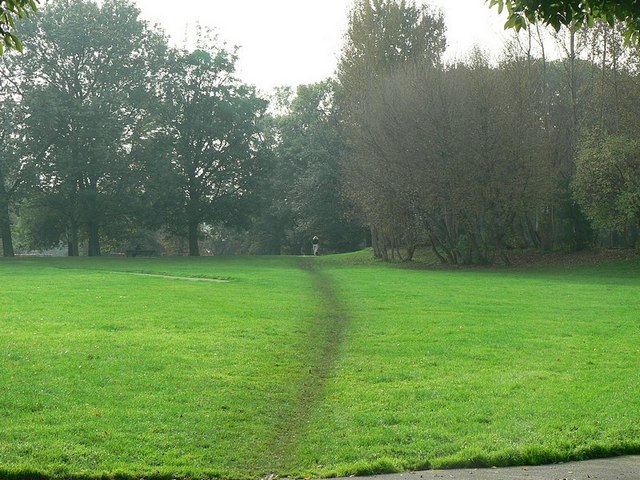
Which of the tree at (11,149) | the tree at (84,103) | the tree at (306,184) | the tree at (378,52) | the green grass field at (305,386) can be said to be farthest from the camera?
the tree at (306,184)

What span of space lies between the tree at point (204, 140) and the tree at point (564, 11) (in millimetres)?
53801

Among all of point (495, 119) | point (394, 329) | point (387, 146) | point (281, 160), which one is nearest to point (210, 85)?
point (281, 160)

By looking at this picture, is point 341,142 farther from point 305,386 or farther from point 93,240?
point 305,386

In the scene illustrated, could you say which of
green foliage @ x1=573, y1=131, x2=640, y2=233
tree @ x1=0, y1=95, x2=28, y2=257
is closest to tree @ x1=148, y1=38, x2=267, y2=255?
tree @ x1=0, y1=95, x2=28, y2=257

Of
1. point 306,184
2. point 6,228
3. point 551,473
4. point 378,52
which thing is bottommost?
point 551,473

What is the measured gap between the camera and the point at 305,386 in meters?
11.6

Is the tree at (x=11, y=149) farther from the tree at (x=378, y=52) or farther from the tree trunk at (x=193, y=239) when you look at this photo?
the tree at (x=378, y=52)

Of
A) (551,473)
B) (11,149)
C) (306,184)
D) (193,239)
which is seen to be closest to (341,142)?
(306,184)

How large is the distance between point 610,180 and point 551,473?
117 ft

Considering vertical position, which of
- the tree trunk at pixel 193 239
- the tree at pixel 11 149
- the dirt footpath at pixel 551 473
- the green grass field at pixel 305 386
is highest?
the tree at pixel 11 149

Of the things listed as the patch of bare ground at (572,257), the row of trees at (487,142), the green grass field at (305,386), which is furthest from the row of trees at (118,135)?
the green grass field at (305,386)

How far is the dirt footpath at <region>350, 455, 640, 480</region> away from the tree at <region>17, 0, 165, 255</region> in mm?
51672

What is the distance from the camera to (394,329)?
56.6 feet

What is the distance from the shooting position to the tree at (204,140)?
62312 mm
